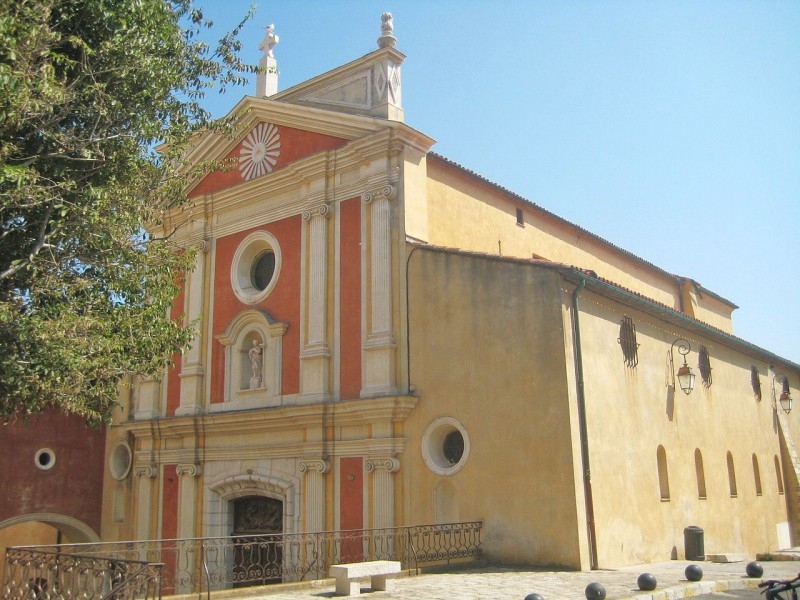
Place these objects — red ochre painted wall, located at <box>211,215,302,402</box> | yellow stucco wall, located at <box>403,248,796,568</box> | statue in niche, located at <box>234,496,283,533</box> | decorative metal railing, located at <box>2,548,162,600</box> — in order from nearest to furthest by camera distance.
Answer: decorative metal railing, located at <box>2,548,162,600</box>
yellow stucco wall, located at <box>403,248,796,568</box>
statue in niche, located at <box>234,496,283,533</box>
red ochre painted wall, located at <box>211,215,302,402</box>

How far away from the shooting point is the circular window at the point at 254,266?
1895 centimetres

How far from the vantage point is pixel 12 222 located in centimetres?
1042

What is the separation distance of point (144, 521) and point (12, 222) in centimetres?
1088

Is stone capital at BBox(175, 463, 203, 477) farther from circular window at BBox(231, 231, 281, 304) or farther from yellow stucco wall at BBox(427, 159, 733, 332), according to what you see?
yellow stucco wall at BBox(427, 159, 733, 332)

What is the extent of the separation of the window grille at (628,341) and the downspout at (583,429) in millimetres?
1867

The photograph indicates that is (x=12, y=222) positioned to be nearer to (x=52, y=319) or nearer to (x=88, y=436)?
(x=52, y=319)

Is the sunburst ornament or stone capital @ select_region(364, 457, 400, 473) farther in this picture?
the sunburst ornament

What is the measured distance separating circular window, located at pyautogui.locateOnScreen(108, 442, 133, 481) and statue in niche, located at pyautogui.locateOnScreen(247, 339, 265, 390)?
449cm

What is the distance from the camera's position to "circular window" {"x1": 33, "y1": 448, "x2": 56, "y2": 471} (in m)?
19.6

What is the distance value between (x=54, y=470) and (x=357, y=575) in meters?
12.5

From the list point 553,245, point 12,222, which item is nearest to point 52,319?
point 12,222

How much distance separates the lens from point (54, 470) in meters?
19.8

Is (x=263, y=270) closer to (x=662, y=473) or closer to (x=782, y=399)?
(x=662, y=473)

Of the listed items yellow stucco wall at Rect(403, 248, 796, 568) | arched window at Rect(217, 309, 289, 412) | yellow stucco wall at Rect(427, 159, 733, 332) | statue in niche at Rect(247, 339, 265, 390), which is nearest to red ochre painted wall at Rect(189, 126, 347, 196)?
yellow stucco wall at Rect(427, 159, 733, 332)
